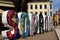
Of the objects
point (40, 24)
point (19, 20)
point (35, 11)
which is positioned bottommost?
point (35, 11)

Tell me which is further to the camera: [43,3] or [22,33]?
[43,3]

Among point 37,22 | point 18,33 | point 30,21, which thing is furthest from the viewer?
point 37,22

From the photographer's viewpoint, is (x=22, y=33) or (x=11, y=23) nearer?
(x=11, y=23)

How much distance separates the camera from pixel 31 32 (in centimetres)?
2375

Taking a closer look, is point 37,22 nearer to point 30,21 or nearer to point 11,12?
point 30,21

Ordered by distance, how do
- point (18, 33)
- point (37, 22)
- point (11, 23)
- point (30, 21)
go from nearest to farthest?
point (11, 23) < point (18, 33) < point (30, 21) < point (37, 22)

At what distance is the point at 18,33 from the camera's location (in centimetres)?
1992

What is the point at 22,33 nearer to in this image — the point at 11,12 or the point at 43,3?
the point at 11,12

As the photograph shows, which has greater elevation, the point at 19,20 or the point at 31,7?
the point at 19,20

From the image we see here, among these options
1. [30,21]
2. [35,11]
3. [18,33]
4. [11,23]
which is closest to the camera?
[11,23]

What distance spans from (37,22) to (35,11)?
→ 179 feet

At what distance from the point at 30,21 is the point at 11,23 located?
5.91 m

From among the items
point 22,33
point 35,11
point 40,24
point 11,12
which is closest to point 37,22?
point 40,24

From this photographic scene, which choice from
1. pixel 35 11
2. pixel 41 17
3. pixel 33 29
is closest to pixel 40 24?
pixel 41 17
